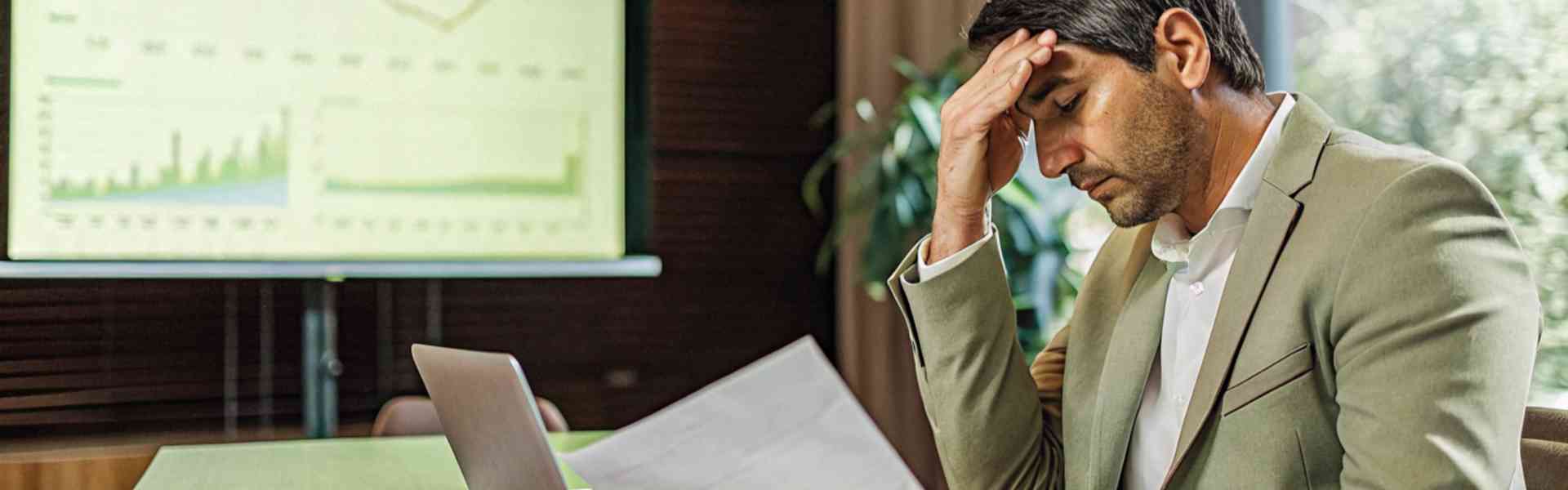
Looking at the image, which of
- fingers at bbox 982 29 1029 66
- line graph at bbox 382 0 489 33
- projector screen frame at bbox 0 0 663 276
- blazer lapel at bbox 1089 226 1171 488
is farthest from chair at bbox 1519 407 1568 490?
line graph at bbox 382 0 489 33

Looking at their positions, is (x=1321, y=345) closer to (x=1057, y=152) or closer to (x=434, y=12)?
(x=1057, y=152)

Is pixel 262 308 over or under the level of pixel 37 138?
under

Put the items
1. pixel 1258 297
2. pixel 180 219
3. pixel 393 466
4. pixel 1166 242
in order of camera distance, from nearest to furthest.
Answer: pixel 1258 297 < pixel 1166 242 < pixel 393 466 < pixel 180 219

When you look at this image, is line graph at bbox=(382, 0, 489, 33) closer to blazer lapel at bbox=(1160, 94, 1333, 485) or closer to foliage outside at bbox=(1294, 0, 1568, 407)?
foliage outside at bbox=(1294, 0, 1568, 407)

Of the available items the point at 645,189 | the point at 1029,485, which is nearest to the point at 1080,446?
the point at 1029,485

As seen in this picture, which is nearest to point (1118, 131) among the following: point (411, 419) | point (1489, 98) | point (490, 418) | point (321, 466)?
point (490, 418)

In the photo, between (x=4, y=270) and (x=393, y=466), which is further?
(x=4, y=270)

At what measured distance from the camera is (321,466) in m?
1.70

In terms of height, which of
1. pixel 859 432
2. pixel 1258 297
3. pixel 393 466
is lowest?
pixel 393 466

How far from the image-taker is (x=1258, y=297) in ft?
3.82

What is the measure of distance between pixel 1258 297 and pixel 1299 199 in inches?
3.7

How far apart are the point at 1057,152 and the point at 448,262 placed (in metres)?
2.60

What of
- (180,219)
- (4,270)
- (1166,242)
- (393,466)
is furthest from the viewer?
(180,219)

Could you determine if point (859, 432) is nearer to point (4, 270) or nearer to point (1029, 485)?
point (1029, 485)
